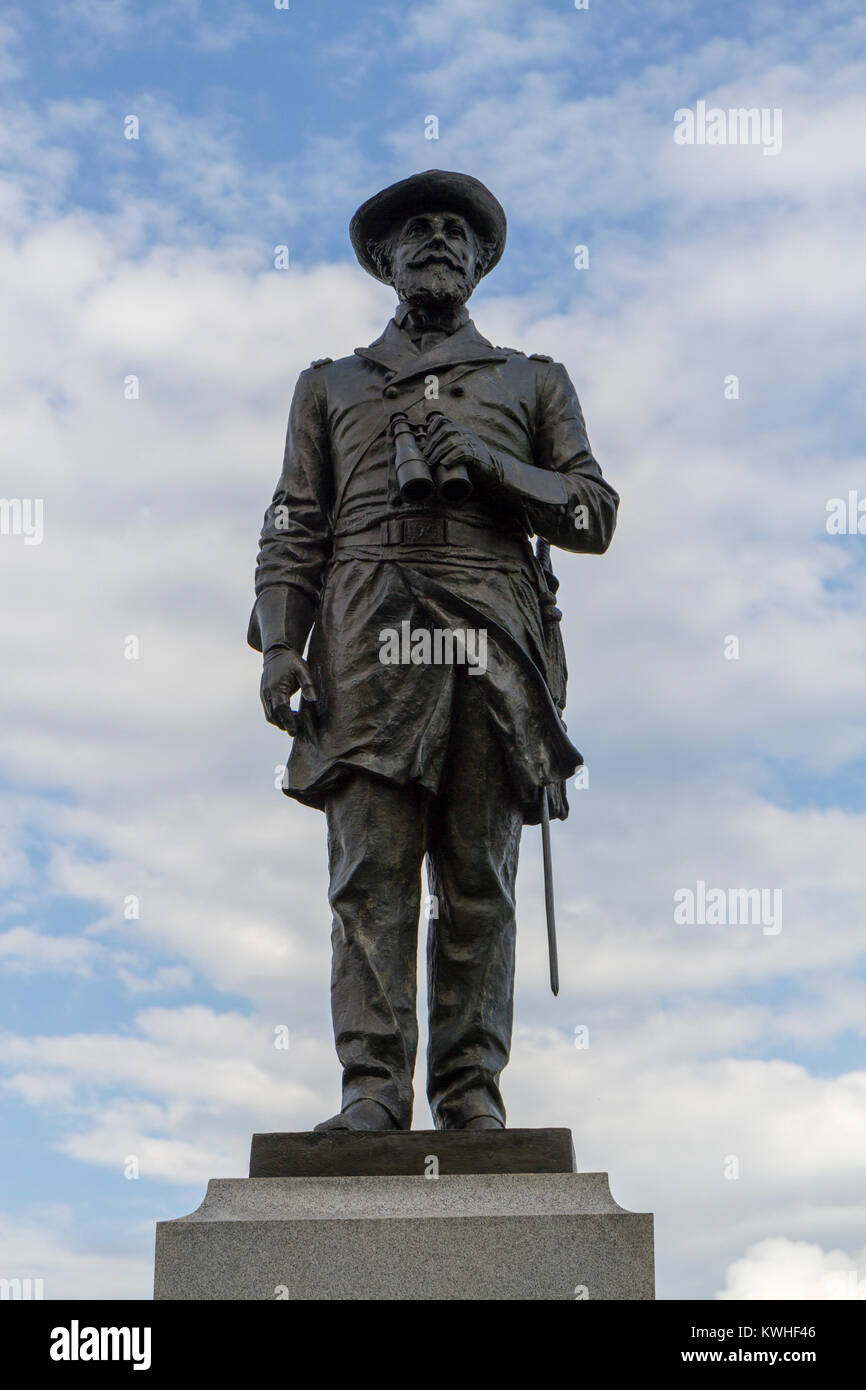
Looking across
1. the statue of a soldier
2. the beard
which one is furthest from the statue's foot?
the beard

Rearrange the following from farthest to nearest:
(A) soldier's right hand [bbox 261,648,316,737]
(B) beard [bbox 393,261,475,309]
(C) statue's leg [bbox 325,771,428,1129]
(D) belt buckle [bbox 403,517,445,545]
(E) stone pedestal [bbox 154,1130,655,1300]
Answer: (B) beard [bbox 393,261,475,309] < (D) belt buckle [bbox 403,517,445,545] < (A) soldier's right hand [bbox 261,648,316,737] < (C) statue's leg [bbox 325,771,428,1129] < (E) stone pedestal [bbox 154,1130,655,1300]

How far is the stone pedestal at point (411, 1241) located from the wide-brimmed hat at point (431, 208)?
460 cm

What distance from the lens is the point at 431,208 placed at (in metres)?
9.57

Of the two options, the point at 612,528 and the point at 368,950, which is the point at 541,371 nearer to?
the point at 612,528

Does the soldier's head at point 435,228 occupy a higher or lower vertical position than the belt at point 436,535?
higher

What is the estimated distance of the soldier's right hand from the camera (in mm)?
8752

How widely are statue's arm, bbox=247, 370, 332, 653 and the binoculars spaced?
0.70 m

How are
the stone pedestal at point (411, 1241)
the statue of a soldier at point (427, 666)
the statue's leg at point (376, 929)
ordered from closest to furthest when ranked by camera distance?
the stone pedestal at point (411, 1241) < the statue's leg at point (376, 929) < the statue of a soldier at point (427, 666)

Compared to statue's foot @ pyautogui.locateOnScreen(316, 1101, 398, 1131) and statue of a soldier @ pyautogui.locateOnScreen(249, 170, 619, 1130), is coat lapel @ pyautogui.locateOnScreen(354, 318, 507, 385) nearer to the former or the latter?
statue of a soldier @ pyautogui.locateOnScreen(249, 170, 619, 1130)

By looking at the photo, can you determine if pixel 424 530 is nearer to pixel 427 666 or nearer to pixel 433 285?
pixel 427 666

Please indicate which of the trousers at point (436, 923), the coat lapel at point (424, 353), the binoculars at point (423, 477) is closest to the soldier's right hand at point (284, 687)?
the trousers at point (436, 923)

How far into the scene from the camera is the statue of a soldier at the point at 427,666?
852cm

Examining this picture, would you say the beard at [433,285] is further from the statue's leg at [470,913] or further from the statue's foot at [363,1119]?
the statue's foot at [363,1119]

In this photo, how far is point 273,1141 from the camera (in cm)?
790
